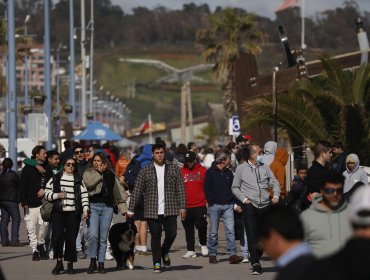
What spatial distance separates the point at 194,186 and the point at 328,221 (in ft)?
31.8

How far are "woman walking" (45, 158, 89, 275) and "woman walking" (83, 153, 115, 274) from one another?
0.20 metres

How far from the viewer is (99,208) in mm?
15852

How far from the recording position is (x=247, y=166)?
16.1 metres

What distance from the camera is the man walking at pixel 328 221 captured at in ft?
28.0

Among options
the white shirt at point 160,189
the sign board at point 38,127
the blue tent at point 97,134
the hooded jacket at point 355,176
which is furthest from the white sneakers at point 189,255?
the blue tent at point 97,134

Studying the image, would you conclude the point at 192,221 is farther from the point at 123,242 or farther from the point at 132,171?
the point at 123,242

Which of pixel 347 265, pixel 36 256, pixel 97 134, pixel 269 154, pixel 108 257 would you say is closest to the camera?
pixel 347 265

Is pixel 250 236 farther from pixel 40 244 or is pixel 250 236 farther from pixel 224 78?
pixel 224 78

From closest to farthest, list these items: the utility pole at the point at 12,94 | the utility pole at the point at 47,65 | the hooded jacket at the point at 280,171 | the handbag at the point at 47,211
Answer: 1. the handbag at the point at 47,211
2. the hooded jacket at the point at 280,171
3. the utility pole at the point at 12,94
4. the utility pole at the point at 47,65

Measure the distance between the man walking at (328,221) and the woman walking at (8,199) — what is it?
12275 mm

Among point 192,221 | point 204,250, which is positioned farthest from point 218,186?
point 204,250

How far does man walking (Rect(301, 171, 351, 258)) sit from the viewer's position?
855cm

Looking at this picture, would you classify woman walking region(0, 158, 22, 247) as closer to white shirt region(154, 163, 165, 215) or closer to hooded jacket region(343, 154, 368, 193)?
white shirt region(154, 163, 165, 215)

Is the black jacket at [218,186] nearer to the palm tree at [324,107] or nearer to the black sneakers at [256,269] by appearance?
the black sneakers at [256,269]
